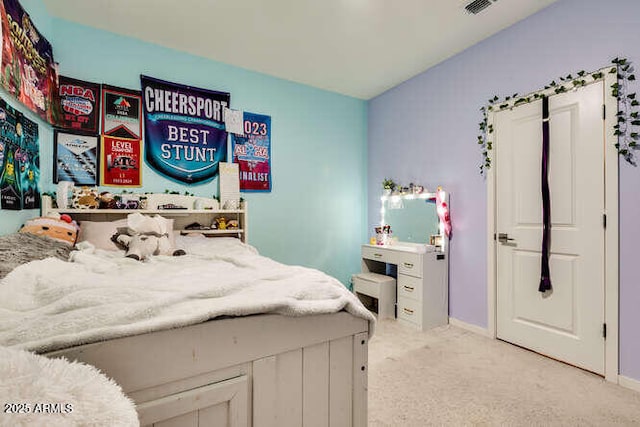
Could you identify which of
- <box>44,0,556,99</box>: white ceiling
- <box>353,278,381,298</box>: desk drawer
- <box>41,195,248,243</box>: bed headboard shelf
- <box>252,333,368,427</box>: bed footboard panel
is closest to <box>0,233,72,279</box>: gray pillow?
<box>41,195,248,243</box>: bed headboard shelf

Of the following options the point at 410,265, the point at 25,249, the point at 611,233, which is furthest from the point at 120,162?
the point at 611,233

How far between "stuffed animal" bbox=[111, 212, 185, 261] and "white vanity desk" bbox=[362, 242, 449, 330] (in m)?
2.07

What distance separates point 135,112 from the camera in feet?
9.37

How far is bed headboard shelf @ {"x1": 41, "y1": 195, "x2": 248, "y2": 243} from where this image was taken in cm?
241

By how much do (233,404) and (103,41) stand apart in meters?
3.21

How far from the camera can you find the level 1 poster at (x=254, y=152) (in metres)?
3.36

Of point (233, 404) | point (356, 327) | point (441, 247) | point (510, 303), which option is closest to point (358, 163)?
point (441, 247)

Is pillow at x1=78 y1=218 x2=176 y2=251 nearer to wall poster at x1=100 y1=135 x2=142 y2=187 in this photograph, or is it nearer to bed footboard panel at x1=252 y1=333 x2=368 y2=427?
wall poster at x1=100 y1=135 x2=142 y2=187

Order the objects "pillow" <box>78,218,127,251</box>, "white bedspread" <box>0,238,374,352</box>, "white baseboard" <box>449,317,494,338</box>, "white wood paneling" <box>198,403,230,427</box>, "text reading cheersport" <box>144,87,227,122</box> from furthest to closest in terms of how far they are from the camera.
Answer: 1. "text reading cheersport" <box>144,87,227,122</box>
2. "white baseboard" <box>449,317,494,338</box>
3. "pillow" <box>78,218,127,251</box>
4. "white wood paneling" <box>198,403,230,427</box>
5. "white bedspread" <box>0,238,374,352</box>

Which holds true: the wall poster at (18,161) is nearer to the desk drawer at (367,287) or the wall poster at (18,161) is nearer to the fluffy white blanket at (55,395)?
the fluffy white blanket at (55,395)

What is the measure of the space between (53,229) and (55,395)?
78.1 inches

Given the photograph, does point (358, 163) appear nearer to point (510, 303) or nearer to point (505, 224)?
point (505, 224)

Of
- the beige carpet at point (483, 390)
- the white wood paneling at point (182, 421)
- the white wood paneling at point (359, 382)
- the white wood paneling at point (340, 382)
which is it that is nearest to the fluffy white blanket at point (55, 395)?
the white wood paneling at point (182, 421)

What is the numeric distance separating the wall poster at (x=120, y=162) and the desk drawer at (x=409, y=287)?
107 inches
